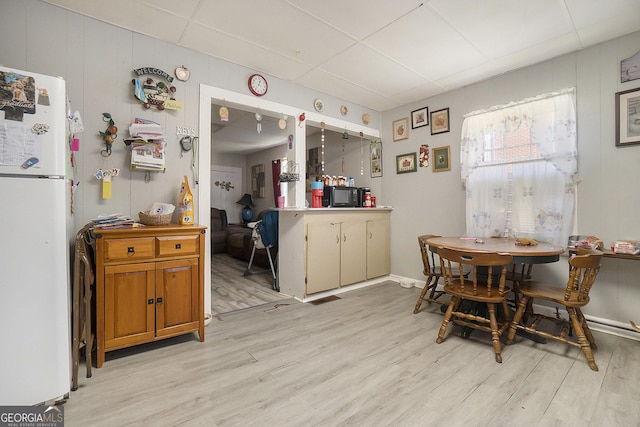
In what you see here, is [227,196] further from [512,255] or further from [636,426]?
[636,426]

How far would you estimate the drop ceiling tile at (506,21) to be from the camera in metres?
1.95

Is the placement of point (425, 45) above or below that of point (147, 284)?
above

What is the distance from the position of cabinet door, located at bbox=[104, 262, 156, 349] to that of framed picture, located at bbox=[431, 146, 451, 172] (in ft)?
10.8

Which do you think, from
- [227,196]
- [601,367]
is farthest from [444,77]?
[227,196]

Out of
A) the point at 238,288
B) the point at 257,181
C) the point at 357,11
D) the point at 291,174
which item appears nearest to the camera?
the point at 357,11

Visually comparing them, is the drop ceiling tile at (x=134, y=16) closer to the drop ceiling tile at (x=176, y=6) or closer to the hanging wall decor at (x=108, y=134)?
the drop ceiling tile at (x=176, y=6)

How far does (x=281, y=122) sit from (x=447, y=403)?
2.94 meters

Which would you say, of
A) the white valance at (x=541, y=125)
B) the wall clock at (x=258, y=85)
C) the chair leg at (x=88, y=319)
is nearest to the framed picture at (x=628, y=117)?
the white valance at (x=541, y=125)

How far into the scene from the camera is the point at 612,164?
2350mm

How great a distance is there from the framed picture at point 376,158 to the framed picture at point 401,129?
11.1 inches

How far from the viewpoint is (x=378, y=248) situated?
389cm

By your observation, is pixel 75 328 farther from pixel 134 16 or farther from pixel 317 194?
pixel 317 194

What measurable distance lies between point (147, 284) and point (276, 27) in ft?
7.25

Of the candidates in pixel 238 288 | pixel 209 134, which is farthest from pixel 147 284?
pixel 238 288
